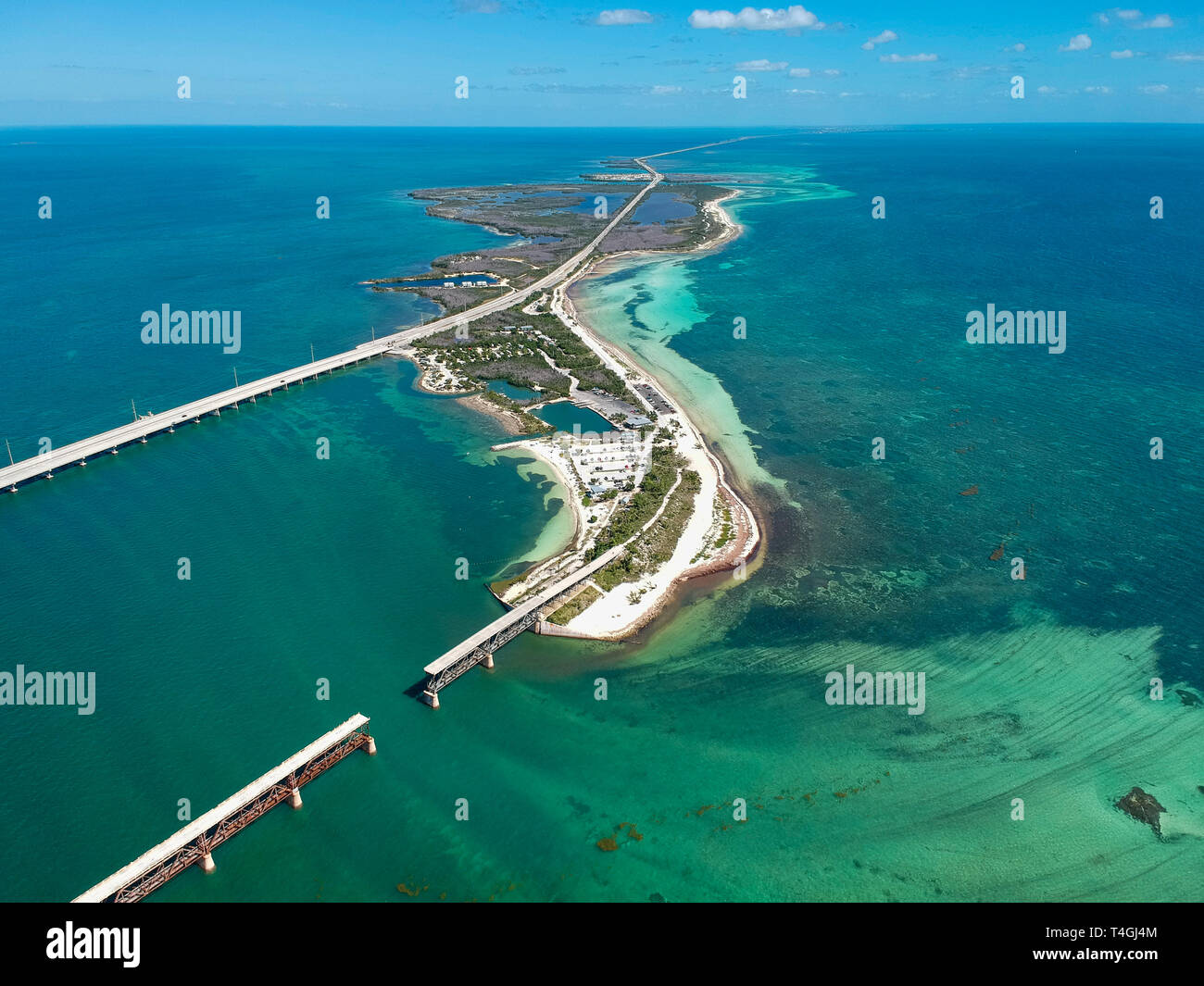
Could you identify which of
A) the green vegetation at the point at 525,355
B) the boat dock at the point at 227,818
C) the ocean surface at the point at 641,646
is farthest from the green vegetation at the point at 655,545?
the green vegetation at the point at 525,355

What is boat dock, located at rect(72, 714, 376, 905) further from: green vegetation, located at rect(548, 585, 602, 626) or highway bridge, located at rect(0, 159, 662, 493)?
highway bridge, located at rect(0, 159, 662, 493)

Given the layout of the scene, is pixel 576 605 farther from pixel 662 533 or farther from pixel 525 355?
pixel 525 355

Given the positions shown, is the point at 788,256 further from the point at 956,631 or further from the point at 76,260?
the point at 76,260

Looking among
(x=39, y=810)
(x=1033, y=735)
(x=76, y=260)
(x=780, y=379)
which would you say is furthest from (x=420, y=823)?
(x=76, y=260)

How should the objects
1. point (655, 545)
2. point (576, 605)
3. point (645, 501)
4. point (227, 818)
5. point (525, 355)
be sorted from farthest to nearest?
point (525, 355), point (645, 501), point (655, 545), point (576, 605), point (227, 818)

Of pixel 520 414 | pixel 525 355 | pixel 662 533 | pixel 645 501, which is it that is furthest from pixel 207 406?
pixel 662 533

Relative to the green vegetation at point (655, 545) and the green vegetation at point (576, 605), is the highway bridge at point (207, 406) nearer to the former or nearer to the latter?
the green vegetation at point (576, 605)
